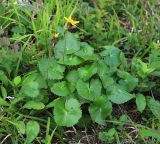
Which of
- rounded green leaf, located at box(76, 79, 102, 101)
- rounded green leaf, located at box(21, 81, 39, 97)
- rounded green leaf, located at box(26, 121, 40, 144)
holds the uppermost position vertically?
rounded green leaf, located at box(21, 81, 39, 97)

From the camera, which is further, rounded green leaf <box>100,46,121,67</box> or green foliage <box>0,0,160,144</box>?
rounded green leaf <box>100,46,121,67</box>

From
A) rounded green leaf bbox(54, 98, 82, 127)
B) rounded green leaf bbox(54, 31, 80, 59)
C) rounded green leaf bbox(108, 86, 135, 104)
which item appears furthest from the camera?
rounded green leaf bbox(54, 31, 80, 59)

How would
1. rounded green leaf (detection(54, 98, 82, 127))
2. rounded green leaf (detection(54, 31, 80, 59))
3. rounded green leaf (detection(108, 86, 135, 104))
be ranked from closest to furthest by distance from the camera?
rounded green leaf (detection(54, 98, 82, 127)) → rounded green leaf (detection(108, 86, 135, 104)) → rounded green leaf (detection(54, 31, 80, 59))

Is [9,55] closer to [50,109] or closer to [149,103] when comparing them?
[50,109]

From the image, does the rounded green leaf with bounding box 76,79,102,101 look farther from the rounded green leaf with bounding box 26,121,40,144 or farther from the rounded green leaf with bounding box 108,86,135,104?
the rounded green leaf with bounding box 26,121,40,144

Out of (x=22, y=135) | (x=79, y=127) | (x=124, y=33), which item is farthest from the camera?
(x=124, y=33)

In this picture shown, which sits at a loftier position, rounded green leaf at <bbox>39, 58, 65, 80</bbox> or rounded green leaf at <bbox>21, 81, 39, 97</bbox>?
rounded green leaf at <bbox>39, 58, 65, 80</bbox>

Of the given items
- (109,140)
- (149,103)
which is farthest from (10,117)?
(149,103)

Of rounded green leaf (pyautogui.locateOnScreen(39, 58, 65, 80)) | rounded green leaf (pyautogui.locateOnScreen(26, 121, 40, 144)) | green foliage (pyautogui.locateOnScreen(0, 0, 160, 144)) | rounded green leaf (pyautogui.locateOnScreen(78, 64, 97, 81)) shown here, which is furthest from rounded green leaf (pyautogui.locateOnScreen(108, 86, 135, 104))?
rounded green leaf (pyautogui.locateOnScreen(26, 121, 40, 144))
